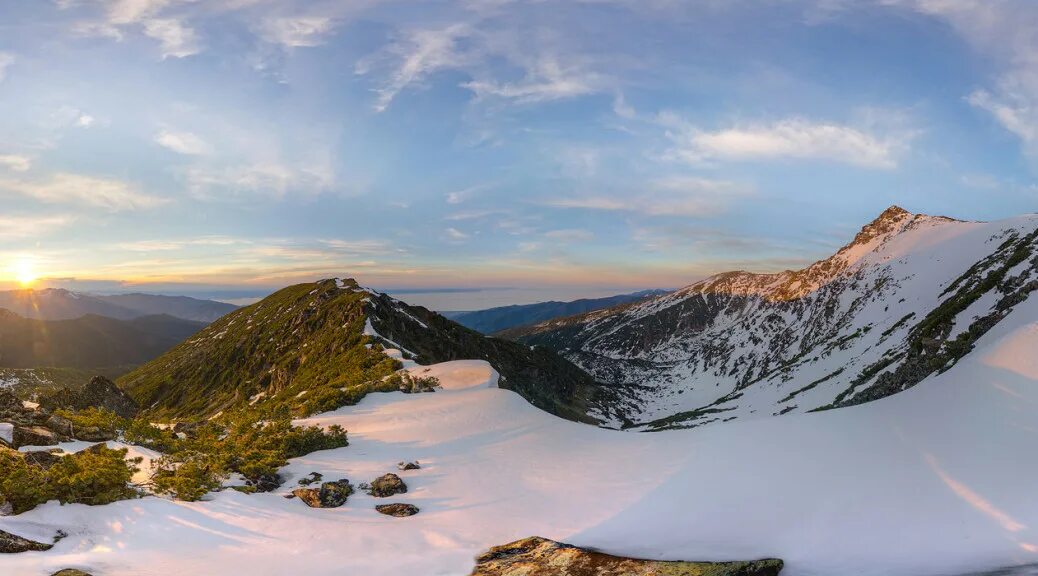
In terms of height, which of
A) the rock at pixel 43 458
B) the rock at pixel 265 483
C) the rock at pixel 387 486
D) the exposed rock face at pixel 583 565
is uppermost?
the rock at pixel 43 458

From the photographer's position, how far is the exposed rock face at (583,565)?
965 cm

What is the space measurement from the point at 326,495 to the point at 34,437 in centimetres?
944

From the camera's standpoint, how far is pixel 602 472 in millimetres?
17625

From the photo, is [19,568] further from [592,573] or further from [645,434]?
[645,434]

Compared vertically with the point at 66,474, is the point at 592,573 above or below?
below

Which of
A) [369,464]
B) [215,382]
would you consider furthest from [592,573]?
[215,382]

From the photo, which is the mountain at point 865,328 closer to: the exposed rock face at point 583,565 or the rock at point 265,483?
the exposed rock face at point 583,565

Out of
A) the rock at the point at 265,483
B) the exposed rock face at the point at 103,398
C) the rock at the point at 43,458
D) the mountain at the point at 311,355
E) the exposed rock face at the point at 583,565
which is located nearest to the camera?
the exposed rock face at the point at 583,565

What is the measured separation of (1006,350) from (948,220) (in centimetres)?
18629

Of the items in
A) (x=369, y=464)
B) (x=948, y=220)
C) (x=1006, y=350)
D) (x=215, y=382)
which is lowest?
(x=215, y=382)

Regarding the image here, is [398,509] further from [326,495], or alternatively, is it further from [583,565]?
[583,565]

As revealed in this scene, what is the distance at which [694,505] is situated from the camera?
43.9 ft

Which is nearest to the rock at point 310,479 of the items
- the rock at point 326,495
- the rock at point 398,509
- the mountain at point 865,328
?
the rock at point 326,495

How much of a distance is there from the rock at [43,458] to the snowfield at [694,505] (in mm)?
3747
